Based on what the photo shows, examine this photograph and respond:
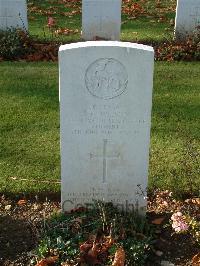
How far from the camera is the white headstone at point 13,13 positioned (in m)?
9.38

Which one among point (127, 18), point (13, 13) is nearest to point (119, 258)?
point (13, 13)

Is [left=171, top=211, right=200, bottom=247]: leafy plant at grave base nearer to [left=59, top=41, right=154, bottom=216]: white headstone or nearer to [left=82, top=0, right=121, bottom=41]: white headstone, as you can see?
[left=59, top=41, right=154, bottom=216]: white headstone

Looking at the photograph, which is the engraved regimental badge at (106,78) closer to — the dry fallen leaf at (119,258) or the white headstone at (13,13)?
the dry fallen leaf at (119,258)

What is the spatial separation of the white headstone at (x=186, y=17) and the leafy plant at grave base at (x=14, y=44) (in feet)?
9.35

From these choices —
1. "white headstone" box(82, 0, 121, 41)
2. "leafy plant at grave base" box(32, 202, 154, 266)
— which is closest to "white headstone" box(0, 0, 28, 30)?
"white headstone" box(82, 0, 121, 41)

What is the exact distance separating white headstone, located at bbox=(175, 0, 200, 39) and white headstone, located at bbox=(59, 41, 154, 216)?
592 centimetres

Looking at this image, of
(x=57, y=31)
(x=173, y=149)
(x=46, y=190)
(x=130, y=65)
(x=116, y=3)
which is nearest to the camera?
(x=130, y=65)

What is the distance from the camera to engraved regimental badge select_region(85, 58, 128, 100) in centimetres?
388

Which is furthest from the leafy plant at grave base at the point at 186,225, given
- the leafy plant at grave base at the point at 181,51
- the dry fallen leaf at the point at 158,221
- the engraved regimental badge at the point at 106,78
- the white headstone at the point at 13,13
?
the white headstone at the point at 13,13

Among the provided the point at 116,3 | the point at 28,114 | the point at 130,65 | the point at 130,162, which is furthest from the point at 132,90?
the point at 116,3

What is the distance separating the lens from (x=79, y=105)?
157 inches

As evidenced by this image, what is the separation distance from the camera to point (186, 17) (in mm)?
9586

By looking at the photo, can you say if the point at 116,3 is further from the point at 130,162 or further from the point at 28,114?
the point at 130,162

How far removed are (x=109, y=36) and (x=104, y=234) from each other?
6.31 meters
